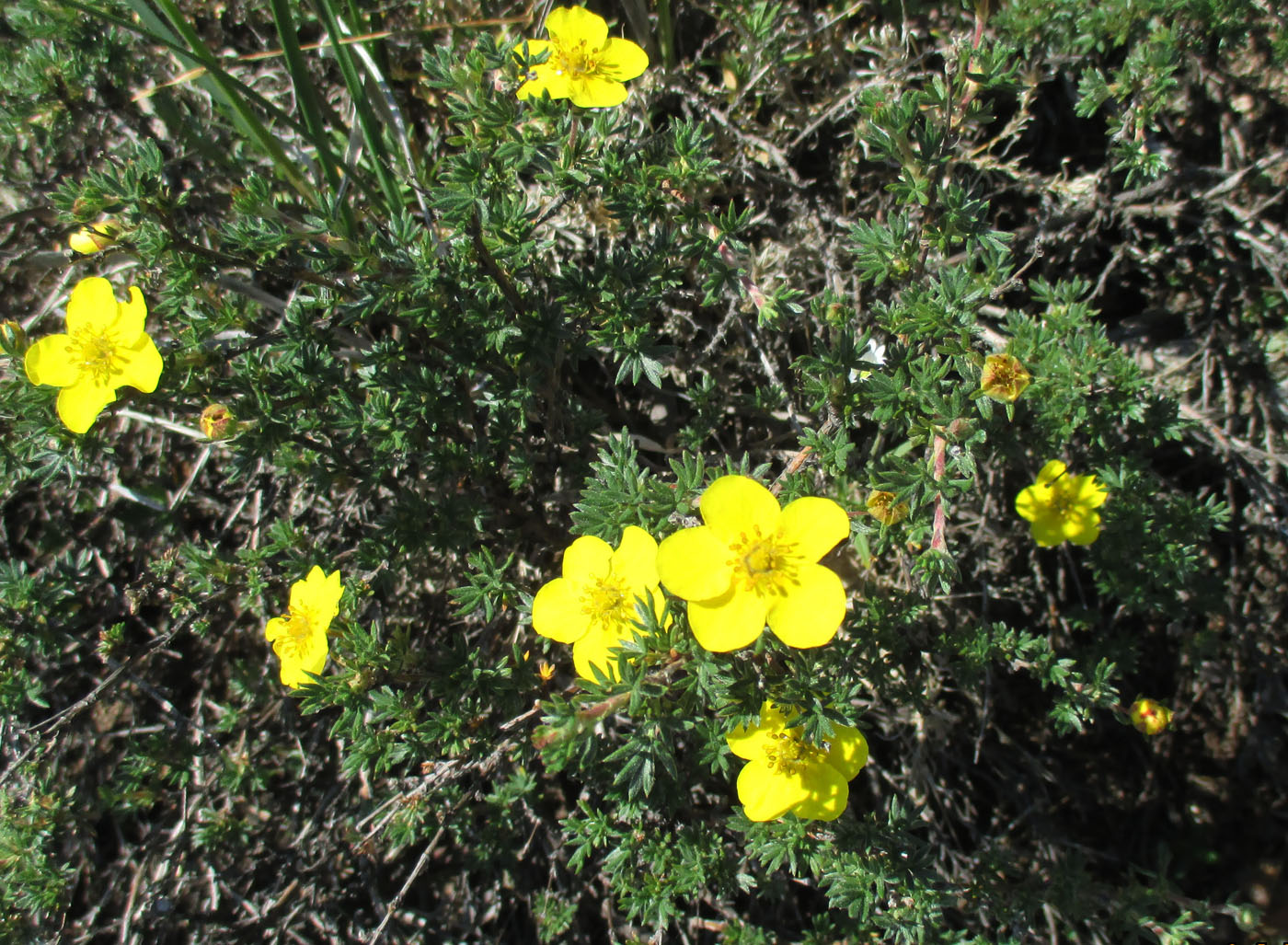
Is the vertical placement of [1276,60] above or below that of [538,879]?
above

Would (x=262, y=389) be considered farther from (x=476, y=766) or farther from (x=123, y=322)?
(x=476, y=766)

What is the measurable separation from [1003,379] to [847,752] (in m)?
1.12

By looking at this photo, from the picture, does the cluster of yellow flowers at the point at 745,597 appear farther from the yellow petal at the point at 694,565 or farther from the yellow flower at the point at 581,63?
the yellow flower at the point at 581,63

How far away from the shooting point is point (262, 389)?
8.44 feet

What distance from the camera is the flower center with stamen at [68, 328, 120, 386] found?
242 centimetres

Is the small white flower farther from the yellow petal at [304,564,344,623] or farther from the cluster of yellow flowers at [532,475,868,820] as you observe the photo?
the yellow petal at [304,564,344,623]

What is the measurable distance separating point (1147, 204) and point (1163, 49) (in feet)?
2.67

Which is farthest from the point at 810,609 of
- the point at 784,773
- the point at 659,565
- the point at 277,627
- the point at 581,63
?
the point at 581,63

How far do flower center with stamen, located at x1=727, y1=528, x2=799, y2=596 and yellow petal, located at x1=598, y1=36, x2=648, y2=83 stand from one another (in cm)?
157

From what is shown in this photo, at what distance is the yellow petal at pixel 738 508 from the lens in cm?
209

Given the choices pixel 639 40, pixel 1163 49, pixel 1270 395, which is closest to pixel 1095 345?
pixel 1163 49

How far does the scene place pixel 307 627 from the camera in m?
2.64

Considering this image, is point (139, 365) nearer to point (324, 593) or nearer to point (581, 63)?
point (324, 593)

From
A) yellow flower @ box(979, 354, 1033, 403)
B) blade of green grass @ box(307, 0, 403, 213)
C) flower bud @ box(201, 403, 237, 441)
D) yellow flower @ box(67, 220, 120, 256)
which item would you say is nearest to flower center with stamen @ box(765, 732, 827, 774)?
yellow flower @ box(979, 354, 1033, 403)
